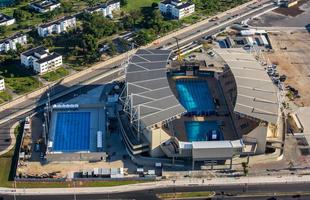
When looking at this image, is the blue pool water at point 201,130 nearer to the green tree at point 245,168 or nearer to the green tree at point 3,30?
the green tree at point 245,168

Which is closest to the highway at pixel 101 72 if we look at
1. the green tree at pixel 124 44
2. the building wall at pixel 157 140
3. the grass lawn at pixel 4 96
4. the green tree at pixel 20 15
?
the grass lawn at pixel 4 96

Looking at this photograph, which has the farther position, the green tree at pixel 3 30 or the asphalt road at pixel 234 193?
the green tree at pixel 3 30

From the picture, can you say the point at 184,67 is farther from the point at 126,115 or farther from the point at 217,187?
the point at 217,187

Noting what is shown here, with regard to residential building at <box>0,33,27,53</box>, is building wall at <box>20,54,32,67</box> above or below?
below

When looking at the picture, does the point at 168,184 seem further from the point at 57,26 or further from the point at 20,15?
the point at 20,15

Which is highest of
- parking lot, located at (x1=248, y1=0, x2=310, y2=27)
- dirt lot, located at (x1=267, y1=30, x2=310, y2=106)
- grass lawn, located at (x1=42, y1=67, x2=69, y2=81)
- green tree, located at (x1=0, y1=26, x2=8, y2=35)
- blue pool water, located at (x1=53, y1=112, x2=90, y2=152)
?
parking lot, located at (x1=248, y1=0, x2=310, y2=27)

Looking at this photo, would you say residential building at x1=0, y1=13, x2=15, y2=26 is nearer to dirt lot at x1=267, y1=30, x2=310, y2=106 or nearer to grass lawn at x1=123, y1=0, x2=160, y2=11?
grass lawn at x1=123, y1=0, x2=160, y2=11

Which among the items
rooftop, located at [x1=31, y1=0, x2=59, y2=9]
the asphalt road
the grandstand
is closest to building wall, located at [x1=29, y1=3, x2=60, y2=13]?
rooftop, located at [x1=31, y1=0, x2=59, y2=9]
